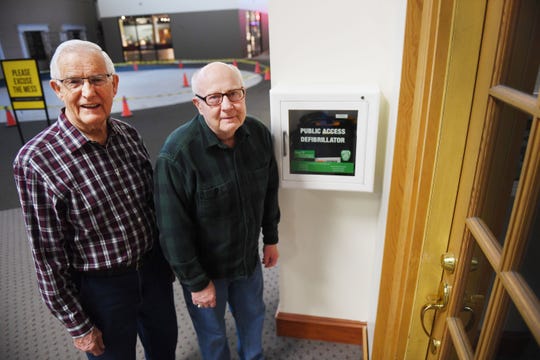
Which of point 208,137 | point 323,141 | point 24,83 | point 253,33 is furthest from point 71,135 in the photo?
point 253,33

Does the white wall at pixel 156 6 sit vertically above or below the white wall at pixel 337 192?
above

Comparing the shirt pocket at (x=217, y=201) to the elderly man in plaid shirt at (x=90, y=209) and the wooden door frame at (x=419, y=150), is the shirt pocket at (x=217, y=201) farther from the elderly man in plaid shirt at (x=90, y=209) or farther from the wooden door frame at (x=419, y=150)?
the wooden door frame at (x=419, y=150)

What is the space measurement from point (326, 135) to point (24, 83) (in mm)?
5266

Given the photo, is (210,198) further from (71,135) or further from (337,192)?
(337,192)

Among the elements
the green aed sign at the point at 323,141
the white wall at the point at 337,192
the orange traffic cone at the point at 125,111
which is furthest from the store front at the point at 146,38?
the green aed sign at the point at 323,141

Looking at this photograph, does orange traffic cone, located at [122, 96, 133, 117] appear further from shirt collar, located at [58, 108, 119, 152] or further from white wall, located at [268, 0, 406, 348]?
shirt collar, located at [58, 108, 119, 152]

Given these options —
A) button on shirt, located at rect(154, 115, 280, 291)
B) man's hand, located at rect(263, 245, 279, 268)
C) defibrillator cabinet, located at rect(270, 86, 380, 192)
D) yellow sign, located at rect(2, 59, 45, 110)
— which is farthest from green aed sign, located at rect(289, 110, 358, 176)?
yellow sign, located at rect(2, 59, 45, 110)

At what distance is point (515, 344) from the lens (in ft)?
2.69

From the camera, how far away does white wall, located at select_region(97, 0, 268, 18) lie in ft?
60.3

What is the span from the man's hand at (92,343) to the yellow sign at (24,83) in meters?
4.78

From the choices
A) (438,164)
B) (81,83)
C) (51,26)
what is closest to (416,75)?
(438,164)

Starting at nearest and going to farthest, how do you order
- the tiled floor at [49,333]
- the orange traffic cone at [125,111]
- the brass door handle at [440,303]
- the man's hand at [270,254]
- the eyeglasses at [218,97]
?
the brass door handle at [440,303], the eyeglasses at [218,97], the man's hand at [270,254], the tiled floor at [49,333], the orange traffic cone at [125,111]

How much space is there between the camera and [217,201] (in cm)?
145

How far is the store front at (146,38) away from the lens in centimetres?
1991
